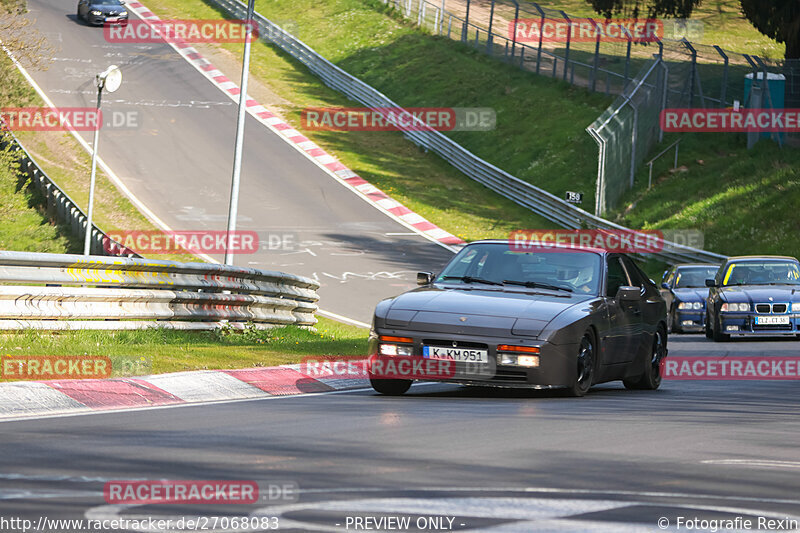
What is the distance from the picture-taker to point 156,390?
34.2 ft

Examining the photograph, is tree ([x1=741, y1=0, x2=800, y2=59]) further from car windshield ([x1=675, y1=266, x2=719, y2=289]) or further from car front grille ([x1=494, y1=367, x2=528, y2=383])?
car front grille ([x1=494, y1=367, x2=528, y2=383])

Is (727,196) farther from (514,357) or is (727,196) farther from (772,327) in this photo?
(514,357)

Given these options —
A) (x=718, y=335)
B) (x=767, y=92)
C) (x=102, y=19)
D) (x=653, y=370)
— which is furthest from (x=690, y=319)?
(x=102, y=19)

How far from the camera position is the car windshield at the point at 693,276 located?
85.1 feet

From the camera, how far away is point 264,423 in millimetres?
8617

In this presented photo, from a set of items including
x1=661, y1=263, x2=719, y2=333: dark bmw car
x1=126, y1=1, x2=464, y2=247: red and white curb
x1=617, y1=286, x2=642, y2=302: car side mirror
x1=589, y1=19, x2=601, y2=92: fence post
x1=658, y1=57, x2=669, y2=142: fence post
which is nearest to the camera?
x1=617, y1=286, x2=642, y2=302: car side mirror

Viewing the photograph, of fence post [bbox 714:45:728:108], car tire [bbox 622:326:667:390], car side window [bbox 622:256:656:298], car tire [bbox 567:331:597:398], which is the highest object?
fence post [bbox 714:45:728:108]

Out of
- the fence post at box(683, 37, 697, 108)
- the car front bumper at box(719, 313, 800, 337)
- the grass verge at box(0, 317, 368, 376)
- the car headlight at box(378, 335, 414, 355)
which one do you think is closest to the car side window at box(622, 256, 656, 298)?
the car headlight at box(378, 335, 414, 355)

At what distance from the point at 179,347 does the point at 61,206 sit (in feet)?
63.6

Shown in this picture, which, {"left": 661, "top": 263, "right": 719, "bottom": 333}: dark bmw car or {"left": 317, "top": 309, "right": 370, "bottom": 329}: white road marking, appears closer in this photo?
{"left": 317, "top": 309, "right": 370, "bottom": 329}: white road marking

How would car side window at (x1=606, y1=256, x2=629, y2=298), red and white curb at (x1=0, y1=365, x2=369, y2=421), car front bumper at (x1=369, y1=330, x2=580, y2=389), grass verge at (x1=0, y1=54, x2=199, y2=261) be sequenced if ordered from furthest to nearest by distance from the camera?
grass verge at (x1=0, y1=54, x2=199, y2=261) → car side window at (x1=606, y1=256, x2=629, y2=298) → car front bumper at (x1=369, y1=330, x2=580, y2=389) → red and white curb at (x1=0, y1=365, x2=369, y2=421)

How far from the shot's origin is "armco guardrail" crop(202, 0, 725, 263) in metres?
33.0

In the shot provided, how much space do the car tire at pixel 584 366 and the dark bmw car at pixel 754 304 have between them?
1002 cm

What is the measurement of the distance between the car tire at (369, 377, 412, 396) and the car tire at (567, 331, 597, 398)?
57.9 inches
